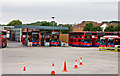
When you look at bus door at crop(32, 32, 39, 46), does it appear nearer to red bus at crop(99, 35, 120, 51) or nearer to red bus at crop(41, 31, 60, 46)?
red bus at crop(41, 31, 60, 46)

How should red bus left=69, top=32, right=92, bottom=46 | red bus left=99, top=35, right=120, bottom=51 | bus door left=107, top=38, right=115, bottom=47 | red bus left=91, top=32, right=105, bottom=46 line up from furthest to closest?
red bus left=91, top=32, right=105, bottom=46, red bus left=69, top=32, right=92, bottom=46, bus door left=107, top=38, right=115, bottom=47, red bus left=99, top=35, right=120, bottom=51

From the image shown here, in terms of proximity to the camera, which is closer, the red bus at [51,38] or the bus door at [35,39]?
the bus door at [35,39]

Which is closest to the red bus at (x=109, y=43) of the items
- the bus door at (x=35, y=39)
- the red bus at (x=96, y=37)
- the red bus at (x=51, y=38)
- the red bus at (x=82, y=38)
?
the red bus at (x=82, y=38)

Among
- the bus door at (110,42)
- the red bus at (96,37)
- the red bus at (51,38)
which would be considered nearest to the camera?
the bus door at (110,42)

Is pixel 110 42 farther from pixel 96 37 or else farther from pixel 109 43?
pixel 96 37

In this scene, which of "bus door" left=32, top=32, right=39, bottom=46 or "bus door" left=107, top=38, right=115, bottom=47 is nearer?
"bus door" left=107, top=38, right=115, bottom=47

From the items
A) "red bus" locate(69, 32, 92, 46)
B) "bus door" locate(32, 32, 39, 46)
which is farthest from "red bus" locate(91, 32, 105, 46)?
"bus door" locate(32, 32, 39, 46)

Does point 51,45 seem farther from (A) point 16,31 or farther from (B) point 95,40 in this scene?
(A) point 16,31

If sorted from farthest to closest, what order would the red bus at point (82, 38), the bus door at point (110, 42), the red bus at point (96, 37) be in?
the red bus at point (96, 37), the red bus at point (82, 38), the bus door at point (110, 42)

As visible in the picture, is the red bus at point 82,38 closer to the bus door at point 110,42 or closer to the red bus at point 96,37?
the red bus at point 96,37

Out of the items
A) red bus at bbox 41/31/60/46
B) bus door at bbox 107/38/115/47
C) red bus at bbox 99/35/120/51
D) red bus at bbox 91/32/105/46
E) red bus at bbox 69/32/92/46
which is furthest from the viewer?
red bus at bbox 41/31/60/46

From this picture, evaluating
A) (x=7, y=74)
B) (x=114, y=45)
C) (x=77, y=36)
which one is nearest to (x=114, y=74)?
(x=7, y=74)

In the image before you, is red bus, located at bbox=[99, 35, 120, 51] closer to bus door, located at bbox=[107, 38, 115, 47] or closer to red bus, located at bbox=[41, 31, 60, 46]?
bus door, located at bbox=[107, 38, 115, 47]

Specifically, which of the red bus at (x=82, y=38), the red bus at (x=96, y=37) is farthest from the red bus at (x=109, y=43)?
the red bus at (x=96, y=37)
